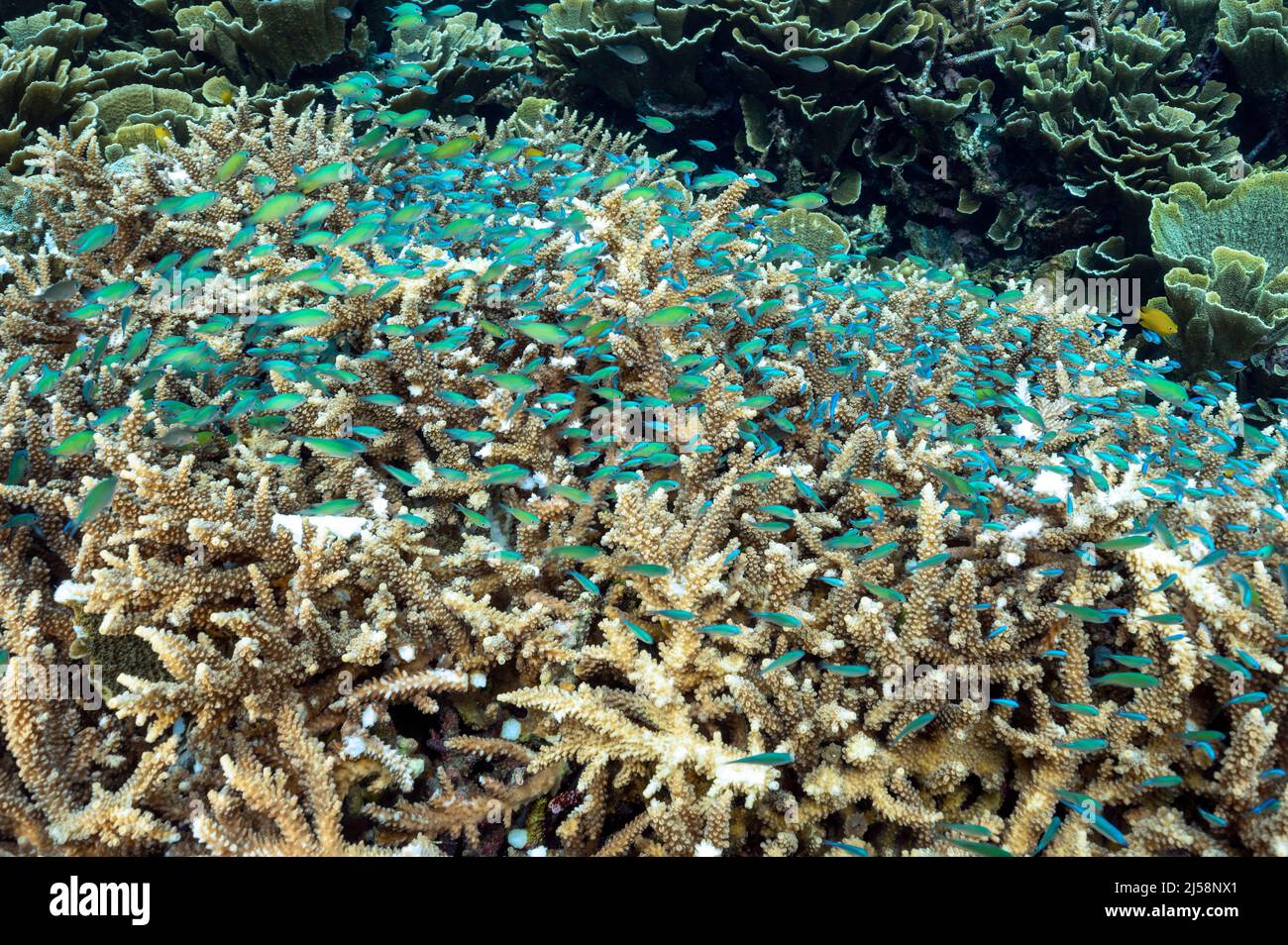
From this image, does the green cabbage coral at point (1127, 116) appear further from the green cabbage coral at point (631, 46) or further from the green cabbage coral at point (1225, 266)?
the green cabbage coral at point (631, 46)

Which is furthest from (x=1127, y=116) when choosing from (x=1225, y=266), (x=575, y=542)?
(x=575, y=542)

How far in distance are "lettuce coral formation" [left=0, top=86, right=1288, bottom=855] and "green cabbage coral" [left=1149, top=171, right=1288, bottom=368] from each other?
210 cm

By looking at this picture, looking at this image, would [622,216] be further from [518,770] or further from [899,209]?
[899,209]

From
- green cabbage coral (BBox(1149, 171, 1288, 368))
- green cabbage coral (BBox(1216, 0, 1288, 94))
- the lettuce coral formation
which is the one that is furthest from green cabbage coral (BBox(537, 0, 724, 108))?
green cabbage coral (BBox(1216, 0, 1288, 94))

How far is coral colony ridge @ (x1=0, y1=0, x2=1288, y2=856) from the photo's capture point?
7.97 ft

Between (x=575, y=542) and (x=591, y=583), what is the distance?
319mm

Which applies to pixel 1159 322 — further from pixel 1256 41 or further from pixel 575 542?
pixel 1256 41

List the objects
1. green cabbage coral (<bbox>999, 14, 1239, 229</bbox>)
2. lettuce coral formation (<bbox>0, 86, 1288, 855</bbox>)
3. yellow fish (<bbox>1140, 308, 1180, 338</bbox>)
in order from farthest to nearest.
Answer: green cabbage coral (<bbox>999, 14, 1239, 229</bbox>) → yellow fish (<bbox>1140, 308, 1180, 338</bbox>) → lettuce coral formation (<bbox>0, 86, 1288, 855</bbox>)

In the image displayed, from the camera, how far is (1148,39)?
686 centimetres

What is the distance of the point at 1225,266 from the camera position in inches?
211

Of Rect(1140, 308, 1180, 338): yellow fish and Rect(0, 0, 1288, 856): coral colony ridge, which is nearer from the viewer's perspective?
Rect(0, 0, 1288, 856): coral colony ridge

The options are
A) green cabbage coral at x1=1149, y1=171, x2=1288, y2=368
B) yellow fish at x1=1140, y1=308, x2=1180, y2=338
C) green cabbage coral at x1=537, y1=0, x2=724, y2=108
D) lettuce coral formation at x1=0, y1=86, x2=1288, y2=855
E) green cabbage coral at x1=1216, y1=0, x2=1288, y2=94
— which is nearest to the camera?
lettuce coral formation at x1=0, y1=86, x2=1288, y2=855

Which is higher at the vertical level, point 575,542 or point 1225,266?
point 1225,266

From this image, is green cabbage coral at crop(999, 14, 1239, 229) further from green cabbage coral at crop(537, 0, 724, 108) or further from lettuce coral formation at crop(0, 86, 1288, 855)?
lettuce coral formation at crop(0, 86, 1288, 855)
